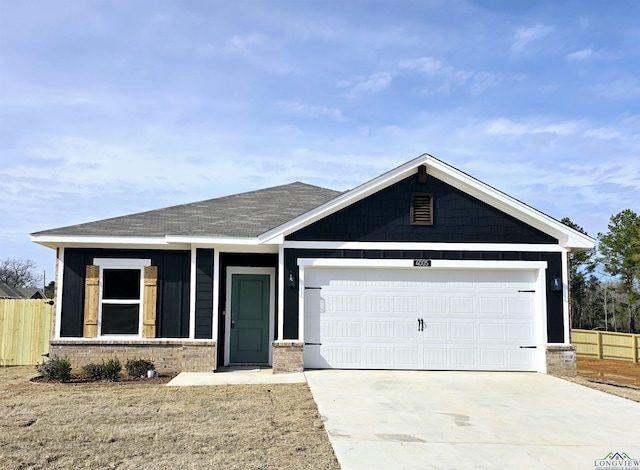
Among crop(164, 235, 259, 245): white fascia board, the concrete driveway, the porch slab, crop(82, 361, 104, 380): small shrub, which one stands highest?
crop(164, 235, 259, 245): white fascia board

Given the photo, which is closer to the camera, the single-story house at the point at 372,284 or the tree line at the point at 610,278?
the single-story house at the point at 372,284

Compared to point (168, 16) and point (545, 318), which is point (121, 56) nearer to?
point (168, 16)

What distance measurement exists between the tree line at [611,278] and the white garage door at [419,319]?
2241 cm

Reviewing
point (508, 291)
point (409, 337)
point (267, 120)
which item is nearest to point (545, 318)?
point (508, 291)

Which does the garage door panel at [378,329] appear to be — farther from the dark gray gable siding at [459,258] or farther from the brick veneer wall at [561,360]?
the brick veneer wall at [561,360]

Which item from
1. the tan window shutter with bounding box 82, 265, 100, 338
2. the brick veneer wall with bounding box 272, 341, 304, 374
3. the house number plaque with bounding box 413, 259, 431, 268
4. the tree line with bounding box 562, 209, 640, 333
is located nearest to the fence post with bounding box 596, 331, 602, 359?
the house number plaque with bounding box 413, 259, 431, 268

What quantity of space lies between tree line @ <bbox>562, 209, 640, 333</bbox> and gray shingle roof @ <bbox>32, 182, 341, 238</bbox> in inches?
866

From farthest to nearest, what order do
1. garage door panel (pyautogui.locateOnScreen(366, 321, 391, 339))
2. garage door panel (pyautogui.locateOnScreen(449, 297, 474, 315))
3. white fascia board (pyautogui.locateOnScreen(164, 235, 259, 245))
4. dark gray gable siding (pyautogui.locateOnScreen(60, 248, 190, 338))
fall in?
dark gray gable siding (pyautogui.locateOnScreen(60, 248, 190, 338)), garage door panel (pyautogui.locateOnScreen(449, 297, 474, 315)), garage door panel (pyautogui.locateOnScreen(366, 321, 391, 339)), white fascia board (pyautogui.locateOnScreen(164, 235, 259, 245))

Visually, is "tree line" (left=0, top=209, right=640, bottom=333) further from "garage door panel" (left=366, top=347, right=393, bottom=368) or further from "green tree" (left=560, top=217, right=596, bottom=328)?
"garage door panel" (left=366, top=347, right=393, bottom=368)

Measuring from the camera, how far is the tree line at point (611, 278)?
33.6m

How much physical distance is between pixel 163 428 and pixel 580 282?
110 ft

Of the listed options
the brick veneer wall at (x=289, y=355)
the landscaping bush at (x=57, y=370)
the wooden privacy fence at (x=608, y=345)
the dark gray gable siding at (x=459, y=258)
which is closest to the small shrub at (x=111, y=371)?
the landscaping bush at (x=57, y=370)

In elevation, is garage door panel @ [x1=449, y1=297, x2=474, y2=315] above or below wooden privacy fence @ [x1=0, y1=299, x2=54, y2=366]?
above

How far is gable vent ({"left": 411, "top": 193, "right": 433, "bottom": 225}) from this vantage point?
12445mm
